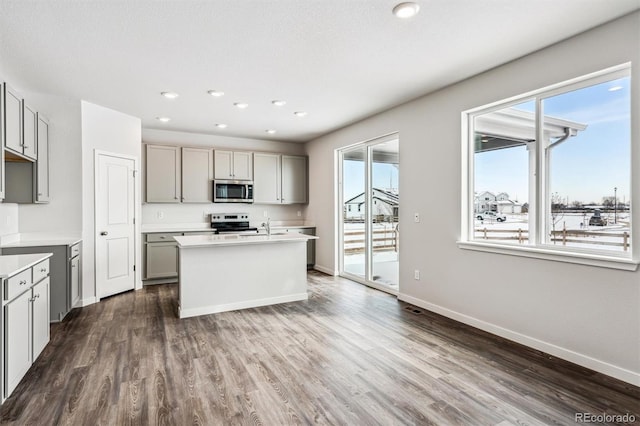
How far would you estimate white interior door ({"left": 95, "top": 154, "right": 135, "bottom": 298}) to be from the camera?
4.55m

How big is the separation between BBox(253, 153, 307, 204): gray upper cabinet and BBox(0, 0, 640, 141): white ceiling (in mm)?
2272

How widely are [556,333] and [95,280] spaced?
5.11 meters

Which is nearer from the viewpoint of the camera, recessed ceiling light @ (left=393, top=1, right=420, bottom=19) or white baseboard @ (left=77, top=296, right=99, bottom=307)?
Result: recessed ceiling light @ (left=393, top=1, right=420, bottom=19)

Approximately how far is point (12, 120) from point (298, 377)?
135 inches

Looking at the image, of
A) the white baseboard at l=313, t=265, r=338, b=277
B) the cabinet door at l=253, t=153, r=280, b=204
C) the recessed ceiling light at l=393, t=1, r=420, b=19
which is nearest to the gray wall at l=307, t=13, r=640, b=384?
the recessed ceiling light at l=393, t=1, r=420, b=19

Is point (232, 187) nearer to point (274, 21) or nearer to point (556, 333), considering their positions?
point (274, 21)

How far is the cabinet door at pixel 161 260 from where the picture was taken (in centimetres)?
538

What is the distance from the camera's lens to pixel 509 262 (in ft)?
10.6

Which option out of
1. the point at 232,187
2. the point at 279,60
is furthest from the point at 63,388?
the point at 232,187

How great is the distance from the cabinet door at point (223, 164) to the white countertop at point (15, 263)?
11.6ft

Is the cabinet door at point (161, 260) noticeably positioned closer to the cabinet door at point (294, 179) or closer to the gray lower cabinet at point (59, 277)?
the gray lower cabinet at point (59, 277)

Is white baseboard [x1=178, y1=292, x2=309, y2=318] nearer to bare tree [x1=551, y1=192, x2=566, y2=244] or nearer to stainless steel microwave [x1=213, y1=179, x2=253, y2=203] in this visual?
stainless steel microwave [x1=213, y1=179, x2=253, y2=203]

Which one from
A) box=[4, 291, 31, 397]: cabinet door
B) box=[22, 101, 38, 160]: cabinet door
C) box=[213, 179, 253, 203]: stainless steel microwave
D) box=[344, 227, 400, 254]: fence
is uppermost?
box=[22, 101, 38, 160]: cabinet door

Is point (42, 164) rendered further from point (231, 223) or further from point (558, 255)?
point (558, 255)
